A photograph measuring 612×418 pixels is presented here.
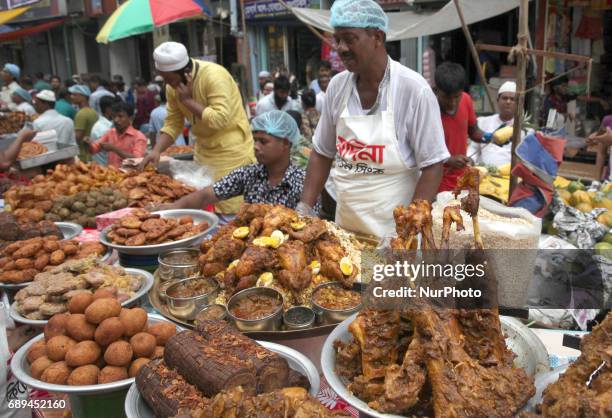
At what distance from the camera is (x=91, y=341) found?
172cm

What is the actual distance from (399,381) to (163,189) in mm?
3064

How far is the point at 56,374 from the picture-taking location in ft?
5.32

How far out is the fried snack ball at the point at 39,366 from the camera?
167cm

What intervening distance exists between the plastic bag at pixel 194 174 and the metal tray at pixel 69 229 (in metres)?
1.07

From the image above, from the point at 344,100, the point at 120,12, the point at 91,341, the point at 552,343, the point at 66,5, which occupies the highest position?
the point at 66,5

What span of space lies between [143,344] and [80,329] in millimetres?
227

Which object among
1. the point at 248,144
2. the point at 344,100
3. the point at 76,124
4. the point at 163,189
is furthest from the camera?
the point at 76,124

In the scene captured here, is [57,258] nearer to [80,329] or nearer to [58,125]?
[80,329]

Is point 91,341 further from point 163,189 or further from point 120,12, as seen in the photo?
point 120,12

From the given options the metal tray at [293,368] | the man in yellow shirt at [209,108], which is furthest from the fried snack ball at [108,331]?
the man in yellow shirt at [209,108]

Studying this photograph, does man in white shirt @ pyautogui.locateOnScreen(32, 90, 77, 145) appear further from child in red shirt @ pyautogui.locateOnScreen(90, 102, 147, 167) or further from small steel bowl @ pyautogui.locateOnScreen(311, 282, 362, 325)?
small steel bowl @ pyautogui.locateOnScreen(311, 282, 362, 325)

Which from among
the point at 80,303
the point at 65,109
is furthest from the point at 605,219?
the point at 65,109

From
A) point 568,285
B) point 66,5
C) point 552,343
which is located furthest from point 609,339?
point 66,5

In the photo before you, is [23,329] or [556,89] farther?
[556,89]
